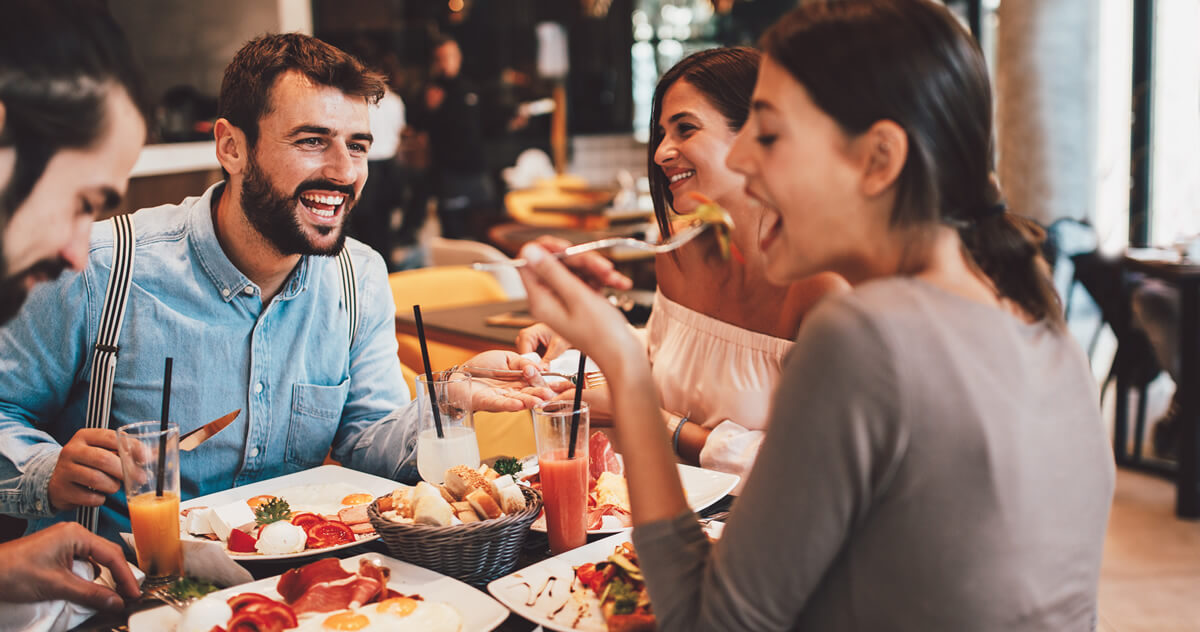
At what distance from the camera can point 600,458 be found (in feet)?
6.28

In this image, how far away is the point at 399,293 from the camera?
13.6ft

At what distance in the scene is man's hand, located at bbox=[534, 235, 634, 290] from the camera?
4.03 ft

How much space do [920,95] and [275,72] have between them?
1.46 m

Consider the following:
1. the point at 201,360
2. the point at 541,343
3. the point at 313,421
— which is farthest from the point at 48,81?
the point at 541,343

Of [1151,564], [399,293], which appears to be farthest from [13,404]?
[1151,564]

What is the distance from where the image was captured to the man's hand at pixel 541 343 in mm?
2284

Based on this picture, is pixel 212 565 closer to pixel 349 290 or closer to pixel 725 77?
pixel 349 290

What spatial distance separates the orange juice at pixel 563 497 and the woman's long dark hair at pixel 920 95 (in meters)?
0.68

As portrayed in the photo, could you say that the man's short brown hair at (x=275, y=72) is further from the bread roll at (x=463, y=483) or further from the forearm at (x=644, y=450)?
the forearm at (x=644, y=450)

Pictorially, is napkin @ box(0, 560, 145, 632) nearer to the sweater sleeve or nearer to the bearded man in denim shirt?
the bearded man in denim shirt

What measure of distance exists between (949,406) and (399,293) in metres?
3.35

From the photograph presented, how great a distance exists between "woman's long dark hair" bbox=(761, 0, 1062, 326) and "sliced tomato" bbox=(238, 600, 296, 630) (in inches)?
35.1

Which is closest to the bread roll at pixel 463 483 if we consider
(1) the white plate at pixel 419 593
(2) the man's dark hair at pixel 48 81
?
(1) the white plate at pixel 419 593

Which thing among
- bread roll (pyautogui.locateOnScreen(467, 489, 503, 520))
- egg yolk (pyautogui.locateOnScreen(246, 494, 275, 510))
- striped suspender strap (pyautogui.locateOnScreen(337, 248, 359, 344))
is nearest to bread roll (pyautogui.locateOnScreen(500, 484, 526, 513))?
bread roll (pyautogui.locateOnScreen(467, 489, 503, 520))
